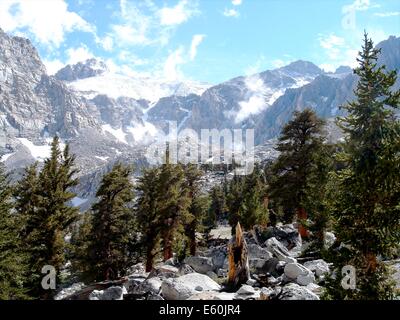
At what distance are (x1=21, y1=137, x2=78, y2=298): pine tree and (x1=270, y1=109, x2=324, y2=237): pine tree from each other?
18.5 meters

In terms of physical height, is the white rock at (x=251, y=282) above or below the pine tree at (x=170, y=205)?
below

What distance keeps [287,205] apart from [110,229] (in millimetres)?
15782

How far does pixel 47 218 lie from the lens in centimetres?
3303

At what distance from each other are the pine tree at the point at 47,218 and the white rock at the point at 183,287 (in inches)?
576

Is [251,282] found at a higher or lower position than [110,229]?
lower

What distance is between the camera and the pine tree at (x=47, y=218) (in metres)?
32.2

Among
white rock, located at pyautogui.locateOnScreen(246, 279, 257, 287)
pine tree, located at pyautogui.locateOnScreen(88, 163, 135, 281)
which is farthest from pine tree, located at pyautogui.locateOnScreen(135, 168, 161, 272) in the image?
white rock, located at pyautogui.locateOnScreen(246, 279, 257, 287)

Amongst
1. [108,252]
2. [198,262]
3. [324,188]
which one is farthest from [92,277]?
[324,188]

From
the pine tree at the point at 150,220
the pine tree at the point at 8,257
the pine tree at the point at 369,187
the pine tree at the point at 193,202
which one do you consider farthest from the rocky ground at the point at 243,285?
the pine tree at the point at 193,202

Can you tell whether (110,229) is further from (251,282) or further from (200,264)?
(251,282)

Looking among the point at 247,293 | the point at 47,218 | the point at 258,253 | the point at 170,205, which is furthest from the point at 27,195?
the point at 247,293

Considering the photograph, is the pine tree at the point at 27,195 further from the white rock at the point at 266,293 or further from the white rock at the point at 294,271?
the white rock at the point at 266,293
